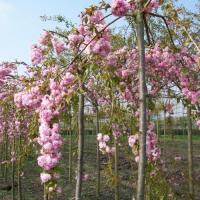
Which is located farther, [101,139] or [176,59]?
[176,59]

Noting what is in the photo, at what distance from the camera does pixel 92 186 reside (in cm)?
1338

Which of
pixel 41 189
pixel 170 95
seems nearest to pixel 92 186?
pixel 41 189

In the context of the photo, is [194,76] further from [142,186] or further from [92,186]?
[92,186]

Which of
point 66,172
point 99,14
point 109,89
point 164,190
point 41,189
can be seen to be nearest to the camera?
point 109,89

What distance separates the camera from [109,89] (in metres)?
4.21

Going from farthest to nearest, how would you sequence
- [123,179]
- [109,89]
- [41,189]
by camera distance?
[123,179]
[41,189]
[109,89]

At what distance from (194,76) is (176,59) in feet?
1.07

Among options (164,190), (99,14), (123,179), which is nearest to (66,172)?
(123,179)

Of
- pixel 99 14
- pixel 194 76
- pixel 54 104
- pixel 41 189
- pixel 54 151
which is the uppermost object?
pixel 99 14

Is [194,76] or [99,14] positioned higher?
[99,14]

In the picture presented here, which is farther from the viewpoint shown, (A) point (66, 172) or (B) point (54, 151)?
(A) point (66, 172)

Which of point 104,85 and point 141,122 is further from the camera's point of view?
point 104,85

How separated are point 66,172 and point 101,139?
36.2 feet

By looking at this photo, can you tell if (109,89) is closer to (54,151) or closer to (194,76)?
(54,151)
